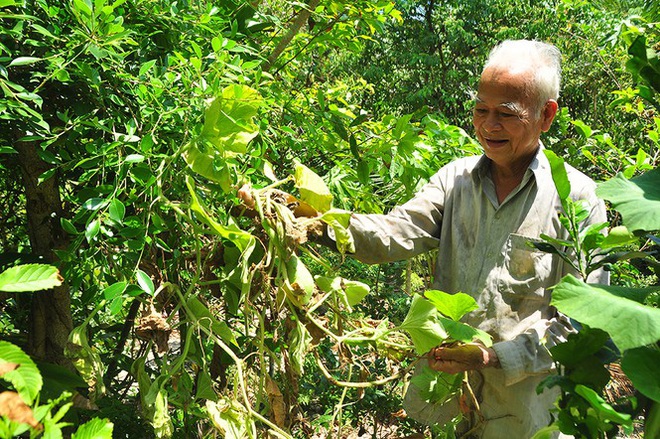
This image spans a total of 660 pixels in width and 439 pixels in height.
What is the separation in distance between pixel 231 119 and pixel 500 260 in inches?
35.6

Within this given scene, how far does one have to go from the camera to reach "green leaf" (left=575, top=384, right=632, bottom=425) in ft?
2.97

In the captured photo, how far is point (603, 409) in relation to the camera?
3.01 feet

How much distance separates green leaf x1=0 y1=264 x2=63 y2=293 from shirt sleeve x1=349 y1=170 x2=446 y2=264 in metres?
0.92

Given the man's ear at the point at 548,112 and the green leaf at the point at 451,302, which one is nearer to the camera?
the green leaf at the point at 451,302

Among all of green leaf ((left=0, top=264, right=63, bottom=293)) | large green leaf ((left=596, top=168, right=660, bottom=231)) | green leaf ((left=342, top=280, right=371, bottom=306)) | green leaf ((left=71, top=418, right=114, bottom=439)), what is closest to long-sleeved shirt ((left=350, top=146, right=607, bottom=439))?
green leaf ((left=342, top=280, right=371, bottom=306))

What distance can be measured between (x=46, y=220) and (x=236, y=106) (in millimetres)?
855

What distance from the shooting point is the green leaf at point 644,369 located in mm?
880

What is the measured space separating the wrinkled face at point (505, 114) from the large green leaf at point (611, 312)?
90 centimetres

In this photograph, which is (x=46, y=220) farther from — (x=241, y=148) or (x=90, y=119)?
(x=241, y=148)

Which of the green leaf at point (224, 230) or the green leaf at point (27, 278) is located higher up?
the green leaf at point (27, 278)

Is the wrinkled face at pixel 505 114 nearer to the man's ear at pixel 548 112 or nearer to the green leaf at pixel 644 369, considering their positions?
the man's ear at pixel 548 112

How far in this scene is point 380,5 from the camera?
92.5 inches

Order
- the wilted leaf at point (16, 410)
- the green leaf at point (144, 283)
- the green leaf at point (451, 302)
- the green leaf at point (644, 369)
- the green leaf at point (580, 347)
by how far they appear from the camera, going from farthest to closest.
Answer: the green leaf at point (451, 302) → the green leaf at point (144, 283) → the green leaf at point (580, 347) → the green leaf at point (644, 369) → the wilted leaf at point (16, 410)

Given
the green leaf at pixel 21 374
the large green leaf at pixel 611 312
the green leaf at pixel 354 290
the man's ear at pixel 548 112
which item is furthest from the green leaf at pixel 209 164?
the man's ear at pixel 548 112
